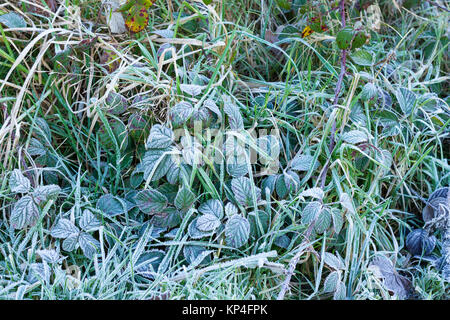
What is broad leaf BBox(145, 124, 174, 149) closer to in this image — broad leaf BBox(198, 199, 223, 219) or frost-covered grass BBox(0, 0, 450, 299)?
frost-covered grass BBox(0, 0, 450, 299)

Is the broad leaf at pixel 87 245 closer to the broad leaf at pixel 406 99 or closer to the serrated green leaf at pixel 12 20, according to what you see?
the serrated green leaf at pixel 12 20

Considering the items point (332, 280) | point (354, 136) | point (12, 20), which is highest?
point (12, 20)

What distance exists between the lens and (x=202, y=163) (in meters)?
1.28

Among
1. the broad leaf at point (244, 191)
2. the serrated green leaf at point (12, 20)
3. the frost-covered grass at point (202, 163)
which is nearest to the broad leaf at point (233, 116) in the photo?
the frost-covered grass at point (202, 163)

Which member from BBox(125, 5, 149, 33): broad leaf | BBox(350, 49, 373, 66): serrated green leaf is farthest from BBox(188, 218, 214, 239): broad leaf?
BBox(350, 49, 373, 66): serrated green leaf

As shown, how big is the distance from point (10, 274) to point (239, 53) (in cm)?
93

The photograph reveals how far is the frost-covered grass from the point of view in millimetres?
1212

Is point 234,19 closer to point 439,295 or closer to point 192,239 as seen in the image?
point 192,239

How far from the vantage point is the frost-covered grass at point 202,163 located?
1.21 m

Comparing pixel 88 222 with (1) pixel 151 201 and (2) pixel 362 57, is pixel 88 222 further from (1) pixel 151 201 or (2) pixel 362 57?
(2) pixel 362 57

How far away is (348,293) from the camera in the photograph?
1230mm

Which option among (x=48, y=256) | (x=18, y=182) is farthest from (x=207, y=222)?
(x=18, y=182)

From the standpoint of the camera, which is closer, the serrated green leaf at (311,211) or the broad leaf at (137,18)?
the serrated green leaf at (311,211)

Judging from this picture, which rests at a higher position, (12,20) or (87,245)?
(12,20)
